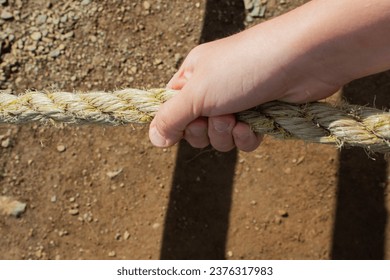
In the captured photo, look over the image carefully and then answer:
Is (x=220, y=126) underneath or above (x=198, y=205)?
above

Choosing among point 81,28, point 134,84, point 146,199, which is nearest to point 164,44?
point 134,84

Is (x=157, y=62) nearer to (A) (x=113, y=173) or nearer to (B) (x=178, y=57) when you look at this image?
(B) (x=178, y=57)

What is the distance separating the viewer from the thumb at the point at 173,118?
1.19 meters

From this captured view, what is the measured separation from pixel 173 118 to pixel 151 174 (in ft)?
3.33

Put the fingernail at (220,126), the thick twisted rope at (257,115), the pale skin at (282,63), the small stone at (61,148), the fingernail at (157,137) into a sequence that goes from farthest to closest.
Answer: the small stone at (61,148) → the fingernail at (157,137) → the fingernail at (220,126) → the thick twisted rope at (257,115) → the pale skin at (282,63)

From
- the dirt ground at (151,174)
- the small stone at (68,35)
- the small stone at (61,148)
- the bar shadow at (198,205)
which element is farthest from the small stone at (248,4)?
the small stone at (61,148)

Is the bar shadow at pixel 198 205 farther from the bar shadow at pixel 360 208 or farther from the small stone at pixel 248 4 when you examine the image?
the small stone at pixel 248 4

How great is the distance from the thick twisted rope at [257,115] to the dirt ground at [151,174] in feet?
2.93

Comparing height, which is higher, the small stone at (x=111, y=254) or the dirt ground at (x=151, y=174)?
the dirt ground at (x=151, y=174)

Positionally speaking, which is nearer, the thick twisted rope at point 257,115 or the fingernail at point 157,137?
the thick twisted rope at point 257,115

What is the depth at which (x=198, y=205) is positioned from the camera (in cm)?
220

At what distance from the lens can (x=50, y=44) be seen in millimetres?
2291

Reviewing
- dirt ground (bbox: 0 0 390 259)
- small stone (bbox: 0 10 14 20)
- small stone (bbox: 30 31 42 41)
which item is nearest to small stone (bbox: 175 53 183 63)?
dirt ground (bbox: 0 0 390 259)

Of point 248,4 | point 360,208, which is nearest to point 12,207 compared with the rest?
point 248,4
